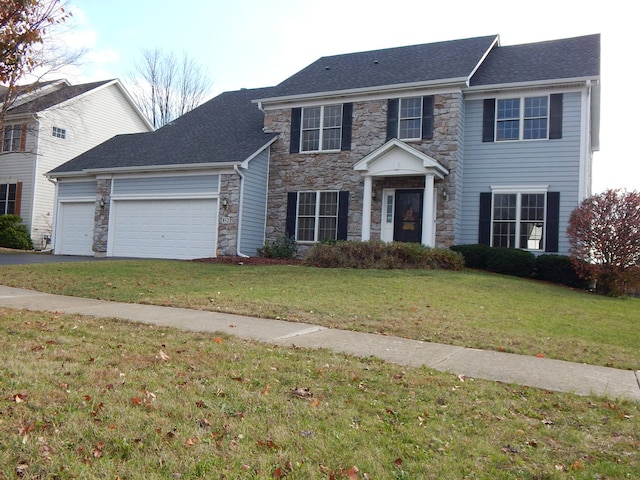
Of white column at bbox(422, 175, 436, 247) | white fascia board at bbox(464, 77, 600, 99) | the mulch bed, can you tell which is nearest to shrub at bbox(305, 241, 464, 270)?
white column at bbox(422, 175, 436, 247)

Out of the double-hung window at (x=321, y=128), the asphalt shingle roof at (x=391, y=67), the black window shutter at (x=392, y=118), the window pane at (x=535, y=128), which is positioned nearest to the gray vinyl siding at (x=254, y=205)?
the double-hung window at (x=321, y=128)

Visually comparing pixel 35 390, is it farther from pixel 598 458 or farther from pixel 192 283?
pixel 192 283

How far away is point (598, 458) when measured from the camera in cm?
328

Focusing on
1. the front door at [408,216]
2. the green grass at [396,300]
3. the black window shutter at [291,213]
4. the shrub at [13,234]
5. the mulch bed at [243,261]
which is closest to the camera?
the green grass at [396,300]

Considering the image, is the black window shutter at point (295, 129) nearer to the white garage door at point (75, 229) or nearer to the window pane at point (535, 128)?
the window pane at point (535, 128)

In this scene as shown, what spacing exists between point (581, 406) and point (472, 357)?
63.8 inches

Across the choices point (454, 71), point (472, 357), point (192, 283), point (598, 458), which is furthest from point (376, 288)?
point (454, 71)

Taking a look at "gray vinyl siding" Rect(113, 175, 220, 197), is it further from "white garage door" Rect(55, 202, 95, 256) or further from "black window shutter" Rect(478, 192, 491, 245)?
"black window shutter" Rect(478, 192, 491, 245)

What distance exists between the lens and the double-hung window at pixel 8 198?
24708 millimetres

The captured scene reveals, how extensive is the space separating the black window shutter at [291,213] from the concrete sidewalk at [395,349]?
10.0 metres

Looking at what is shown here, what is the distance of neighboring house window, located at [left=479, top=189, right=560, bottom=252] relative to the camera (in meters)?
15.7

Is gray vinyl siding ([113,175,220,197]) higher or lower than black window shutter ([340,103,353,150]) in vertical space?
lower

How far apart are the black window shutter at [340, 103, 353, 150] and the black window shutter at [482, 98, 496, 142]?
13.4ft

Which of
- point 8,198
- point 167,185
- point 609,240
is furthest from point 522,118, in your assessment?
point 8,198
